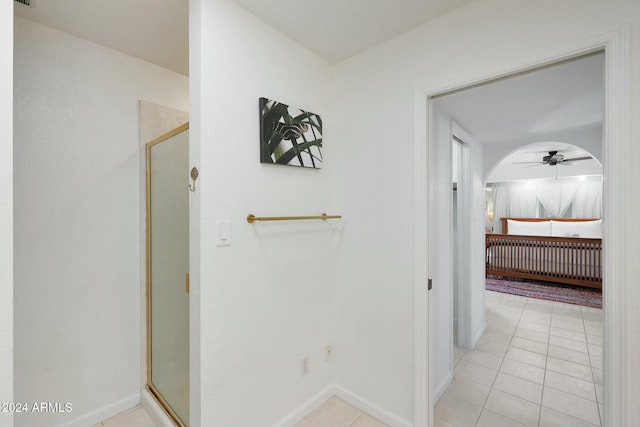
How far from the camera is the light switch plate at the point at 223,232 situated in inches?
55.7

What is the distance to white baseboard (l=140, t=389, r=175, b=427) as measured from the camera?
1738mm

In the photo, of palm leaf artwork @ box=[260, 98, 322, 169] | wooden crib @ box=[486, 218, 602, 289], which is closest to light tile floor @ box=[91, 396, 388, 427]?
palm leaf artwork @ box=[260, 98, 322, 169]

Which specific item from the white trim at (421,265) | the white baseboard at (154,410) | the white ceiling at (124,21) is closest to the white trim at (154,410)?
the white baseboard at (154,410)

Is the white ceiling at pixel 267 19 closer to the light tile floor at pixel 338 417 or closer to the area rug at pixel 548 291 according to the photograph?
the light tile floor at pixel 338 417

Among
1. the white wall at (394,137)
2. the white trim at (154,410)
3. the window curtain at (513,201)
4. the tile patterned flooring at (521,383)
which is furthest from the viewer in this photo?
the window curtain at (513,201)

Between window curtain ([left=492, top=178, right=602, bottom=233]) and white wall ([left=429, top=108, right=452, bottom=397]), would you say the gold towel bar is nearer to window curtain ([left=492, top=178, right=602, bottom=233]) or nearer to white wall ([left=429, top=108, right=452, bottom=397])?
white wall ([left=429, top=108, right=452, bottom=397])

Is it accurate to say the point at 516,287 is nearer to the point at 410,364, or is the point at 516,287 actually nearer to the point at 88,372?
the point at 410,364

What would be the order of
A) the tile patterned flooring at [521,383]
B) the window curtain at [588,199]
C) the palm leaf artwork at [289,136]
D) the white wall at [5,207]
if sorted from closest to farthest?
the white wall at [5,207]
the palm leaf artwork at [289,136]
the tile patterned flooring at [521,383]
the window curtain at [588,199]

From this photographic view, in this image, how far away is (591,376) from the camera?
2.29m

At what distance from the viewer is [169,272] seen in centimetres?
184

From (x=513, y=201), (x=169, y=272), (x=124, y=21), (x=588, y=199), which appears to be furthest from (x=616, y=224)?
(x=513, y=201)

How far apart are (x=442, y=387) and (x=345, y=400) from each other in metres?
0.78

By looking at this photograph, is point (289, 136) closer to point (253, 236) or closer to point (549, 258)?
point (253, 236)

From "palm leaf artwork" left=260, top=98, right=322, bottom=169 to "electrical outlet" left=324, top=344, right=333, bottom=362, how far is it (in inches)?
50.4
